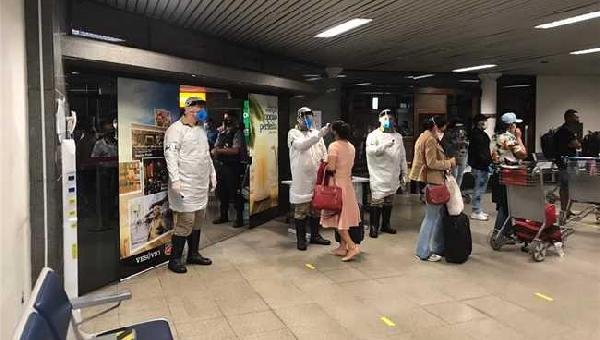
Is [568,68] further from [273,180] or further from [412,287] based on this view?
[412,287]

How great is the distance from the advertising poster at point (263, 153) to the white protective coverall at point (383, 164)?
A: 4.73ft

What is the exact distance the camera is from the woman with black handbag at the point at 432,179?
4625 millimetres

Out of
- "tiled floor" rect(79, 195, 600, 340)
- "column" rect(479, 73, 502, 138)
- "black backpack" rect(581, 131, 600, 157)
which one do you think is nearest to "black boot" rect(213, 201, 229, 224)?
"tiled floor" rect(79, 195, 600, 340)

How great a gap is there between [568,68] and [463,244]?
21.0 feet

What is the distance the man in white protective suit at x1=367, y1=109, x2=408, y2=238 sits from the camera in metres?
5.83

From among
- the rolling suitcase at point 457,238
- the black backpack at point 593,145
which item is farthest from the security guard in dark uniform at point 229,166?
the black backpack at point 593,145

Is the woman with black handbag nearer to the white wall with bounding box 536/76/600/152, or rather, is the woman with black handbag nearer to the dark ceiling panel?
the dark ceiling panel

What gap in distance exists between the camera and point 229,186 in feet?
21.3

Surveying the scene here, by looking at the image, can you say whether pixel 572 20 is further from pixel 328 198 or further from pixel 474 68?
pixel 474 68

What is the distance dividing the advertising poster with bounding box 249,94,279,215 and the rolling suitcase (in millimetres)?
2580

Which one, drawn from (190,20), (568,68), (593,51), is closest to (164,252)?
(190,20)

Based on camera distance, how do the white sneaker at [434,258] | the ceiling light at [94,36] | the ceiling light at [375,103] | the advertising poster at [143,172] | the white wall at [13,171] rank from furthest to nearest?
the ceiling light at [375,103]
the white sneaker at [434,258]
the advertising poster at [143,172]
the ceiling light at [94,36]
the white wall at [13,171]

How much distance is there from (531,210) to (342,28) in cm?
261

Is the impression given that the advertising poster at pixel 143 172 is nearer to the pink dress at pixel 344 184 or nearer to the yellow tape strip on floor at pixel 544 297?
the pink dress at pixel 344 184
